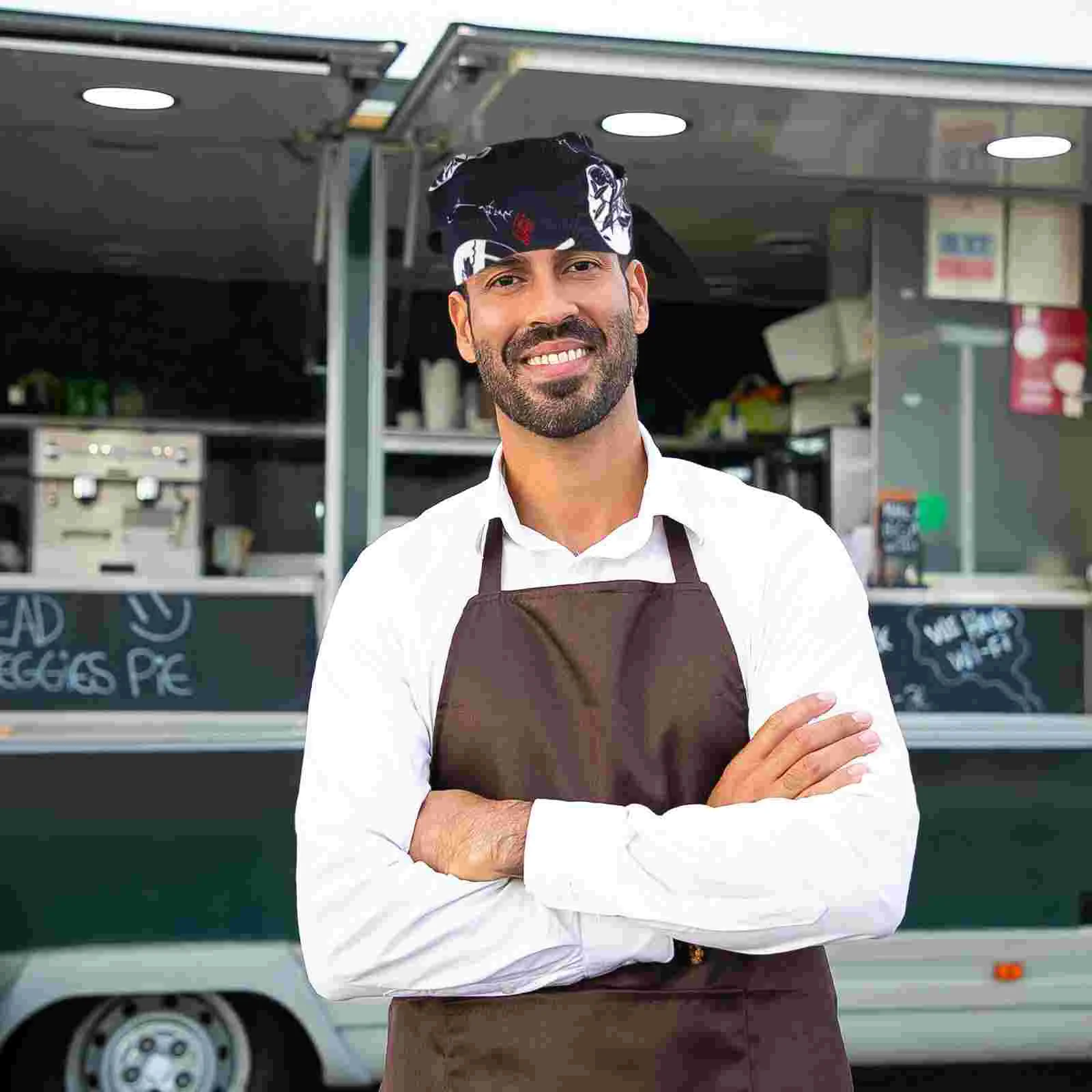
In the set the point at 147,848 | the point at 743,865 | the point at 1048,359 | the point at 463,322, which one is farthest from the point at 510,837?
the point at 1048,359

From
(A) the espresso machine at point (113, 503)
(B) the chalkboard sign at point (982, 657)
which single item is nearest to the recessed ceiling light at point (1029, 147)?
(B) the chalkboard sign at point (982, 657)

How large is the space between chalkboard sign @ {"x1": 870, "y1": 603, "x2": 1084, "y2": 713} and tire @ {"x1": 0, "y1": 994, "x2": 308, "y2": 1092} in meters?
2.26

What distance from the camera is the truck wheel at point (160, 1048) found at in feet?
14.4

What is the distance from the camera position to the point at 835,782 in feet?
6.59

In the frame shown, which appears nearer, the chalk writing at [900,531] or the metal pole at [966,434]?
the chalk writing at [900,531]

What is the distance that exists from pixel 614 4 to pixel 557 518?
6.73ft

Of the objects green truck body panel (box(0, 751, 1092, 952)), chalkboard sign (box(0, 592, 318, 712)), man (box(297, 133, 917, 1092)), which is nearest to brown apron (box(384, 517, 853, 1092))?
man (box(297, 133, 917, 1092))

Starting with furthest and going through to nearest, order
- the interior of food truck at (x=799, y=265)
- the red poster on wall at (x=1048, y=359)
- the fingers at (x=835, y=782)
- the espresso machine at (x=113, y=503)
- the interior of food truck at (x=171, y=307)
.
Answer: the espresso machine at (x=113, y=503), the red poster on wall at (x=1048, y=359), the interior of food truck at (x=171, y=307), the interior of food truck at (x=799, y=265), the fingers at (x=835, y=782)

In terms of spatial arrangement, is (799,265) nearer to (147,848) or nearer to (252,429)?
(252,429)

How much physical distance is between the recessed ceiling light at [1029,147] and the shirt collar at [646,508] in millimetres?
2892

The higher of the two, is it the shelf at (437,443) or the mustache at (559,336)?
the shelf at (437,443)

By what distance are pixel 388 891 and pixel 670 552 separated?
0.55 metres

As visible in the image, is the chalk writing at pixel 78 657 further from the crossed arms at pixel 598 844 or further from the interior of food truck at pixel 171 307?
the crossed arms at pixel 598 844

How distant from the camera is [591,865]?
Result: 1907 millimetres
